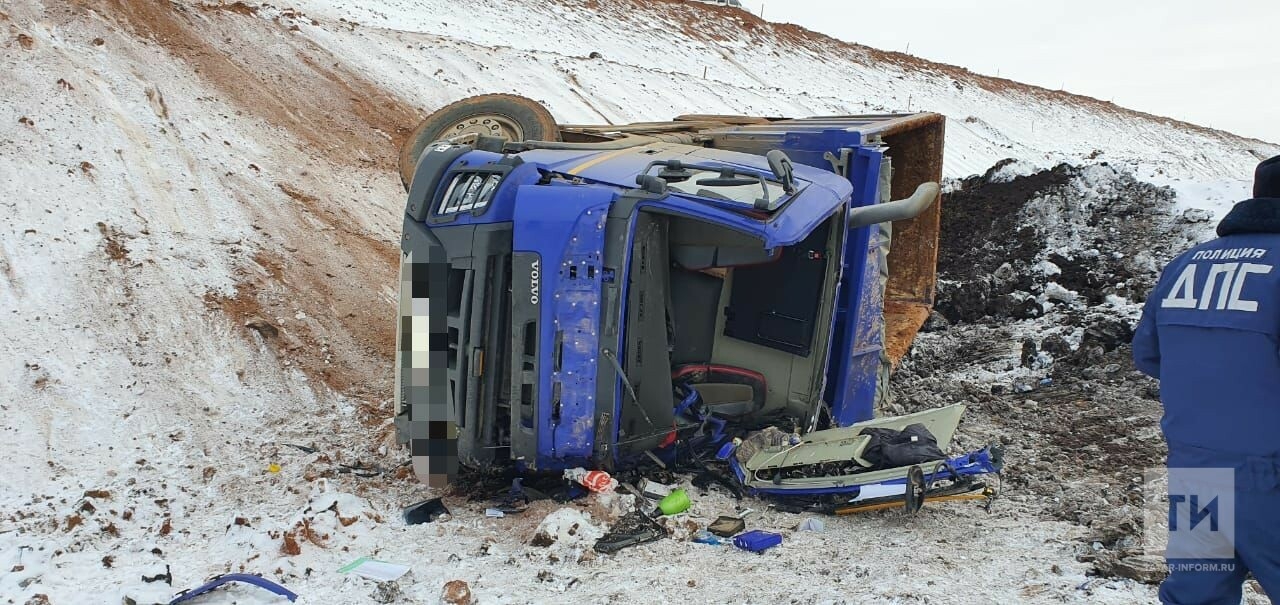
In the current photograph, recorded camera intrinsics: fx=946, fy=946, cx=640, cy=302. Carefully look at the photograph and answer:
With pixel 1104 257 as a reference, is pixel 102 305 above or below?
below

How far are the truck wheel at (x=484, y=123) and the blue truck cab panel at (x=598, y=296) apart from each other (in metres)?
1.18

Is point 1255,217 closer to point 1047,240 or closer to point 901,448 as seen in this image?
point 901,448

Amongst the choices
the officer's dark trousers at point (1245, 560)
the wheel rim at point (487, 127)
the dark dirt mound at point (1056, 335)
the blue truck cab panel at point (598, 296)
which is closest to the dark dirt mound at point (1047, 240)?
the dark dirt mound at point (1056, 335)

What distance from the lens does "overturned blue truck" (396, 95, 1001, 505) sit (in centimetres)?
416

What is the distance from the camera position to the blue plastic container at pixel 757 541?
3.86m

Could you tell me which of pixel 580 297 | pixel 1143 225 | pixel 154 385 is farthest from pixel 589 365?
pixel 1143 225

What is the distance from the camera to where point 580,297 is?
163 inches

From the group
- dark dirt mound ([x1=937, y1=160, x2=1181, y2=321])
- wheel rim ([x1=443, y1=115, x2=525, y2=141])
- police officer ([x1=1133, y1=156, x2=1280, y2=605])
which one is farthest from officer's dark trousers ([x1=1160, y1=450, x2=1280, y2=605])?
dark dirt mound ([x1=937, y1=160, x2=1181, y2=321])

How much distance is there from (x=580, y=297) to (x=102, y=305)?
3.84 m

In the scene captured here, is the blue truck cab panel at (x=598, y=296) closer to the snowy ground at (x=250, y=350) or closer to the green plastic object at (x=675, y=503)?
the green plastic object at (x=675, y=503)

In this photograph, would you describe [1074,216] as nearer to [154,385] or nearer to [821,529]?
[821,529]

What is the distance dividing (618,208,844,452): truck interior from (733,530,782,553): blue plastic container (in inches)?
28.5

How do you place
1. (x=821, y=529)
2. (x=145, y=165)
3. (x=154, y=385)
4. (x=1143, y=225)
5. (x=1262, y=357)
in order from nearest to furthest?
(x=1262, y=357)
(x=821, y=529)
(x=154, y=385)
(x=145, y=165)
(x=1143, y=225)

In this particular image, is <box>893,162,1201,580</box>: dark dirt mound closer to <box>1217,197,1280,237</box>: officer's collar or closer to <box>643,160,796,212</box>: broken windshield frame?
<box>1217,197,1280,237</box>: officer's collar
